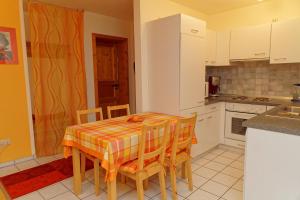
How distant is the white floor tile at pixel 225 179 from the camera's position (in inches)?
89.0

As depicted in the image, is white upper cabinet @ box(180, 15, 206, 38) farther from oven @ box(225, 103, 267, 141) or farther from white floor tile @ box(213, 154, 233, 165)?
white floor tile @ box(213, 154, 233, 165)

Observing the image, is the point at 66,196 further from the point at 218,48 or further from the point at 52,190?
the point at 218,48

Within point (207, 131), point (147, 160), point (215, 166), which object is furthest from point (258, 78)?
point (147, 160)

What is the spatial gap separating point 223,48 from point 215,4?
71 centimetres

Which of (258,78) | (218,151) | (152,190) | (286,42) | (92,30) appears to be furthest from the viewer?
(92,30)

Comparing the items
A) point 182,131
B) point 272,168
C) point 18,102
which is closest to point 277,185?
point 272,168

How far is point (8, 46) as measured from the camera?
2.65 m

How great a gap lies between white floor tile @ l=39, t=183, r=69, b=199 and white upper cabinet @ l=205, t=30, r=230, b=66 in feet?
8.71

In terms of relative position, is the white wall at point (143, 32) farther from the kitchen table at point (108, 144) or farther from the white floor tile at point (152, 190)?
the white floor tile at point (152, 190)

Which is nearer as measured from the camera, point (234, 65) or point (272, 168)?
point (272, 168)

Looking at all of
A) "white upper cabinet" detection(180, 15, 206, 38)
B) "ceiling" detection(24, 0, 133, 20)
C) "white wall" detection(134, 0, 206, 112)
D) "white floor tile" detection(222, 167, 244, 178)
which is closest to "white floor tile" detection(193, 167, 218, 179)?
"white floor tile" detection(222, 167, 244, 178)

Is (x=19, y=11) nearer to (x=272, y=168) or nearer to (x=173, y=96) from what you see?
(x=173, y=96)

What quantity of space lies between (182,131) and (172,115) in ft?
1.56

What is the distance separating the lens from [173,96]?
2.57 m
